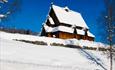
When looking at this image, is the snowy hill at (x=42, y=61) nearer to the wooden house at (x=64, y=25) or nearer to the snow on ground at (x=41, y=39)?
the snow on ground at (x=41, y=39)

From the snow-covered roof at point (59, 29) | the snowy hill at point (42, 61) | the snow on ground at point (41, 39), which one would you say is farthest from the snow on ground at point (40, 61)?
the snow-covered roof at point (59, 29)

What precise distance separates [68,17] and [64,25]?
320 cm

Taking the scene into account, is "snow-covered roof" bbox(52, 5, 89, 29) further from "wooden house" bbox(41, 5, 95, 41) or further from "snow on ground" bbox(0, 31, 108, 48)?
"snow on ground" bbox(0, 31, 108, 48)

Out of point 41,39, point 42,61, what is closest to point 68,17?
point 41,39

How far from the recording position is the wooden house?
230 ft

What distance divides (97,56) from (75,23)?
32.8 metres

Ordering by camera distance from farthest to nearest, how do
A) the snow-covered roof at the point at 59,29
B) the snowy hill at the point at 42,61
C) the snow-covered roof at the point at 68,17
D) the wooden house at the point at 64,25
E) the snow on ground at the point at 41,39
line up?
1. the snow-covered roof at the point at 68,17
2. the wooden house at the point at 64,25
3. the snow-covered roof at the point at 59,29
4. the snow on ground at the point at 41,39
5. the snowy hill at the point at 42,61

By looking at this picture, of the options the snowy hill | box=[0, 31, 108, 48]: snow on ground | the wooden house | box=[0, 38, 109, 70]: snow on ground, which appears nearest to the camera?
box=[0, 38, 109, 70]: snow on ground

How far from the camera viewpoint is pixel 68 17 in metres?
74.0

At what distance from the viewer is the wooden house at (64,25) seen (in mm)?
70062

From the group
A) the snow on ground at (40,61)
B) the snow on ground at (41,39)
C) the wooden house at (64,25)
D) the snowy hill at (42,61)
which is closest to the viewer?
the snow on ground at (40,61)

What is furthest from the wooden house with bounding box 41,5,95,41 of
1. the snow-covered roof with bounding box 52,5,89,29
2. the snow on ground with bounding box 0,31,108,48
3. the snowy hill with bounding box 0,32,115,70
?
the snowy hill with bounding box 0,32,115,70

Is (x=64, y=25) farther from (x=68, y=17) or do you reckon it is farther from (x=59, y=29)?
(x=68, y=17)

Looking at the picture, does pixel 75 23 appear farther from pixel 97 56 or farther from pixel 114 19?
pixel 114 19
